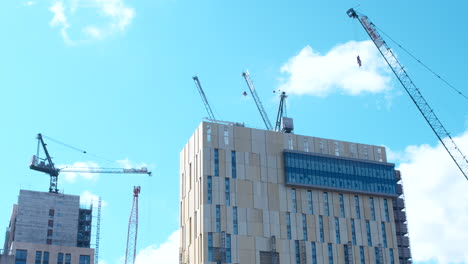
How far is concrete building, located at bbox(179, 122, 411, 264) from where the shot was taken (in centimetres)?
16962

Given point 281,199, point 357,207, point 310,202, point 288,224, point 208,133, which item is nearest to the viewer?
point 288,224

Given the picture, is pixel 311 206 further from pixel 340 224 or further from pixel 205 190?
pixel 205 190

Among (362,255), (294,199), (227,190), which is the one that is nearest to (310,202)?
(294,199)

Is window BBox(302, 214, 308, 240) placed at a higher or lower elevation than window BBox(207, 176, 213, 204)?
lower

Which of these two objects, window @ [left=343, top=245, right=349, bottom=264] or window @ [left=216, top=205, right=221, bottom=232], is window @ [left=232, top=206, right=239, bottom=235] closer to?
window @ [left=216, top=205, right=221, bottom=232]

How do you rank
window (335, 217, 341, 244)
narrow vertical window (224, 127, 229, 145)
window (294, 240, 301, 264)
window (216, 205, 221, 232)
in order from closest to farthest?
window (216, 205, 221, 232), window (294, 240, 301, 264), narrow vertical window (224, 127, 229, 145), window (335, 217, 341, 244)

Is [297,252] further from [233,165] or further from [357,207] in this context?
[233,165]

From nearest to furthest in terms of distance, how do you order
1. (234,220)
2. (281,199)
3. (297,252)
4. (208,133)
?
(234,220)
(297,252)
(208,133)
(281,199)

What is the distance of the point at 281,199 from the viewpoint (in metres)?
179

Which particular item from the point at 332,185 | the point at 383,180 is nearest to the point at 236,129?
the point at 332,185

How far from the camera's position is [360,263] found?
180m

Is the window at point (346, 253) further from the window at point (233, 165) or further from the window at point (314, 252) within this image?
the window at point (233, 165)

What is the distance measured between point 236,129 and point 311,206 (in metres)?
27.2

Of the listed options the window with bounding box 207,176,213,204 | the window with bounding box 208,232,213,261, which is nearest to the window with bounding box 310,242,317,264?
the window with bounding box 208,232,213,261
